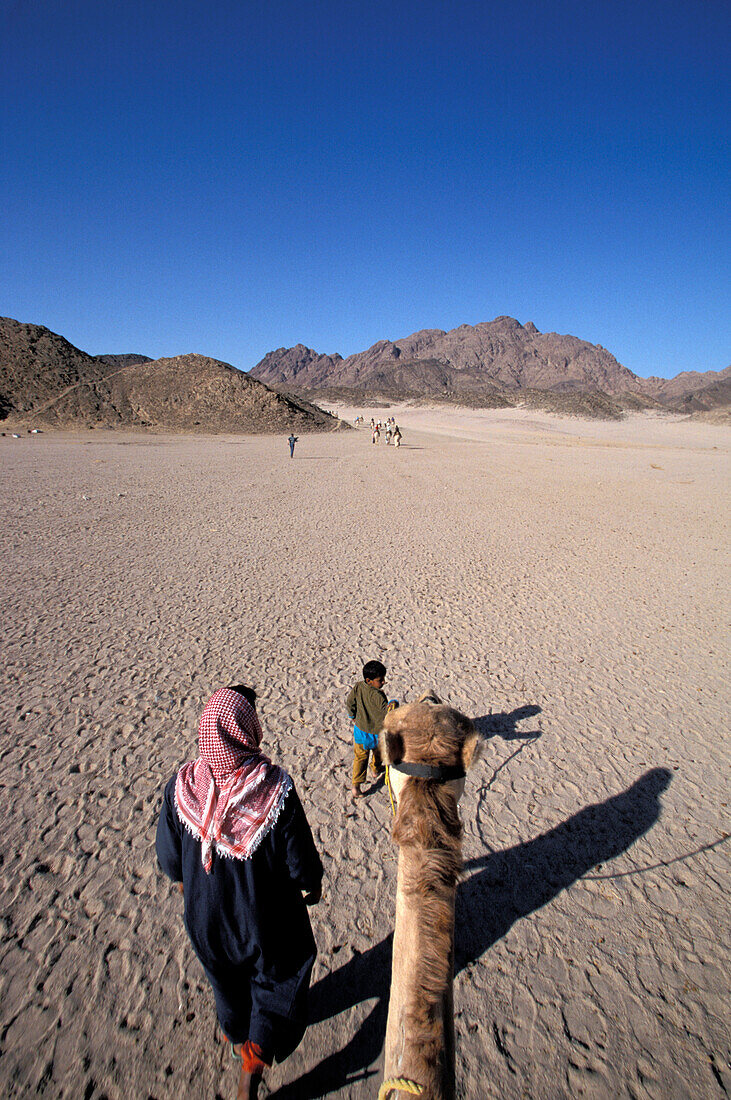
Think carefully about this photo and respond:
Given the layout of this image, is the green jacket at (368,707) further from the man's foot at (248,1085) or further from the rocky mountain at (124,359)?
the rocky mountain at (124,359)

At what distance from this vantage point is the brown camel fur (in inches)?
54.4

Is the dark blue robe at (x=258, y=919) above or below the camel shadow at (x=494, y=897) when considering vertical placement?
above

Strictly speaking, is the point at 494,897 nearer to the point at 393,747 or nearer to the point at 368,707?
the point at 368,707

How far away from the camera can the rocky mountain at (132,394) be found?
184 feet

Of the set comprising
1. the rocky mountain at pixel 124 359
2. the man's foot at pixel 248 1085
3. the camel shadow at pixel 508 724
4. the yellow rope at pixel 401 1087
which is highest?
the rocky mountain at pixel 124 359

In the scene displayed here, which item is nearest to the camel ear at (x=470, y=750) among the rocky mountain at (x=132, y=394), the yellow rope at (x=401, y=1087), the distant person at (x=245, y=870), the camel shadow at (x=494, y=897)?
the distant person at (x=245, y=870)

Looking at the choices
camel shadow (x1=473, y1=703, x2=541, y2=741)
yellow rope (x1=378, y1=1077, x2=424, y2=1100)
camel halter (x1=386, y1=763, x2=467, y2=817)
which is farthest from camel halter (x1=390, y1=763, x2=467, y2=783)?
camel shadow (x1=473, y1=703, x2=541, y2=741)

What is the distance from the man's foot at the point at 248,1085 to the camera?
2.12 meters

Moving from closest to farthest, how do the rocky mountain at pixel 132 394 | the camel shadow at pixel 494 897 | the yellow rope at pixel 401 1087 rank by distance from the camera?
1. the yellow rope at pixel 401 1087
2. the camel shadow at pixel 494 897
3. the rocky mountain at pixel 132 394

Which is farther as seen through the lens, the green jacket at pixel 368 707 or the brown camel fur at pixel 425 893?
the green jacket at pixel 368 707

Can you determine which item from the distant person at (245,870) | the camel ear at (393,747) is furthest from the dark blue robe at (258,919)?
the camel ear at (393,747)

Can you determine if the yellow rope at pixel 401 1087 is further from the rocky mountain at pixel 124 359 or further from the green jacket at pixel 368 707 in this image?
the rocky mountain at pixel 124 359

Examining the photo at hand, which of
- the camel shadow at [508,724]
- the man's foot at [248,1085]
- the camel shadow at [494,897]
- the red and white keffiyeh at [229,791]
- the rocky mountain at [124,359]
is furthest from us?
the rocky mountain at [124,359]

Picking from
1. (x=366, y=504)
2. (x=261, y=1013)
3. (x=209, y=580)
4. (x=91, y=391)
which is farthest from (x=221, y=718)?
(x=91, y=391)
